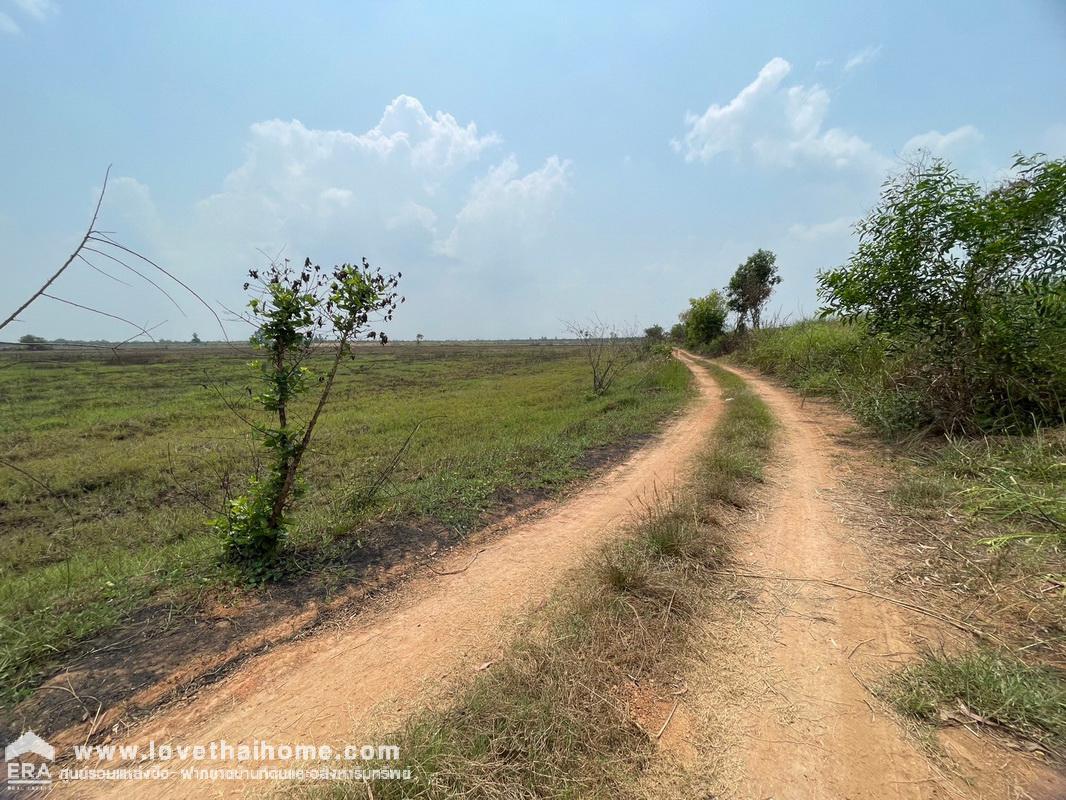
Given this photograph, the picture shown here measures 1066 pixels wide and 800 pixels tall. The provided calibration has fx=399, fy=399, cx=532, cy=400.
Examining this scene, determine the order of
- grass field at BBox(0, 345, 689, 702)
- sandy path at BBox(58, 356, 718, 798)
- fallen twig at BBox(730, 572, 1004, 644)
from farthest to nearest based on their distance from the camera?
1. grass field at BBox(0, 345, 689, 702)
2. fallen twig at BBox(730, 572, 1004, 644)
3. sandy path at BBox(58, 356, 718, 798)

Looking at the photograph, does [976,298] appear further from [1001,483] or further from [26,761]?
[26,761]

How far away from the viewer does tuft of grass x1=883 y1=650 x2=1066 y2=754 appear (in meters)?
1.91

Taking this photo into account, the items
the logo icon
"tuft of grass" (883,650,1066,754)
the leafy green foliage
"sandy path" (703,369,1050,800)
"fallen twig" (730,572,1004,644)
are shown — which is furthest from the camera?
the leafy green foliage

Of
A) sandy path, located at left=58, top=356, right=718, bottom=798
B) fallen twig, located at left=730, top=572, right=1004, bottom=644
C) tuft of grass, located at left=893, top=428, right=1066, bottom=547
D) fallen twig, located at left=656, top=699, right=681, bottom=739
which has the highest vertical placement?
tuft of grass, located at left=893, top=428, right=1066, bottom=547

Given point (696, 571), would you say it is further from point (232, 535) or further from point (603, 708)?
point (232, 535)

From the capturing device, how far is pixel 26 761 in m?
2.11

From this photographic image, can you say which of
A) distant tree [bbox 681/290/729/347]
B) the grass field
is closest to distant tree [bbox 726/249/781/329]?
distant tree [bbox 681/290/729/347]

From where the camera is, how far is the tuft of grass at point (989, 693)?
191 cm

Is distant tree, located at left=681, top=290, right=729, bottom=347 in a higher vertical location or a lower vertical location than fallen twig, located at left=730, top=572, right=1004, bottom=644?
higher

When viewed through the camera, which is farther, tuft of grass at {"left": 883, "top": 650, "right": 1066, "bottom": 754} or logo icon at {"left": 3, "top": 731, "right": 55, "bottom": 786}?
logo icon at {"left": 3, "top": 731, "right": 55, "bottom": 786}

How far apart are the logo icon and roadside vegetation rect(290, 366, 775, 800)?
142 centimetres

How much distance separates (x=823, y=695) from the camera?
224cm

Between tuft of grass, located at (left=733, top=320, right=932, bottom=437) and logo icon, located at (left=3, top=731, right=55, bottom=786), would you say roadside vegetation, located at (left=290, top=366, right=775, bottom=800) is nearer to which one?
logo icon, located at (left=3, top=731, right=55, bottom=786)

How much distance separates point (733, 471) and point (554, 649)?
13.0 feet
